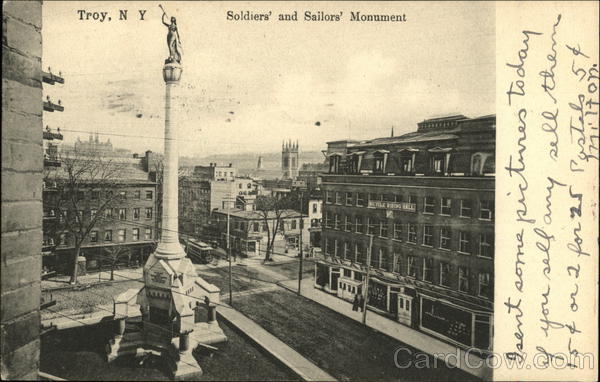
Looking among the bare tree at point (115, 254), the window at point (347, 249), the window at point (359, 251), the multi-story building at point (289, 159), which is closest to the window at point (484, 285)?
the window at point (359, 251)

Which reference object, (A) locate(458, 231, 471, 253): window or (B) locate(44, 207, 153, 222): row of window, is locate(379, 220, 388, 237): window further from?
(B) locate(44, 207, 153, 222): row of window

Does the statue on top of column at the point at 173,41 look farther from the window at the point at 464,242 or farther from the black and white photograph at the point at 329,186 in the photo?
the window at the point at 464,242

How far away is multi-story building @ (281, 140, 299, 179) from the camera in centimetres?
278

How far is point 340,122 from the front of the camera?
2834 millimetres

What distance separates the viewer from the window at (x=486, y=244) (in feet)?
9.29

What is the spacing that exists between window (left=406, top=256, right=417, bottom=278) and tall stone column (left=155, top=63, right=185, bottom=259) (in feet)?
5.63

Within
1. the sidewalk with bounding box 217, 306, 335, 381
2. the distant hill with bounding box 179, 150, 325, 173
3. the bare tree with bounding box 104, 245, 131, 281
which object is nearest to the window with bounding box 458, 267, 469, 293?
the sidewalk with bounding box 217, 306, 335, 381

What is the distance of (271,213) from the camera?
3.07 meters

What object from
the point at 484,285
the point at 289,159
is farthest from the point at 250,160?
the point at 484,285

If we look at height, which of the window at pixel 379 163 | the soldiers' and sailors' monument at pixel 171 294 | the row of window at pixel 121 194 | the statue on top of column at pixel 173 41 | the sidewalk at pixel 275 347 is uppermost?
the statue on top of column at pixel 173 41

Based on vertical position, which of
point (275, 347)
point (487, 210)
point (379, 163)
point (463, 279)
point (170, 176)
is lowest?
point (275, 347)

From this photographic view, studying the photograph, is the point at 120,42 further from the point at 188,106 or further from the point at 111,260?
the point at 111,260

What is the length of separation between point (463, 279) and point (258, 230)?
1.63 meters

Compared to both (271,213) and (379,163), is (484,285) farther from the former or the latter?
(271,213)
